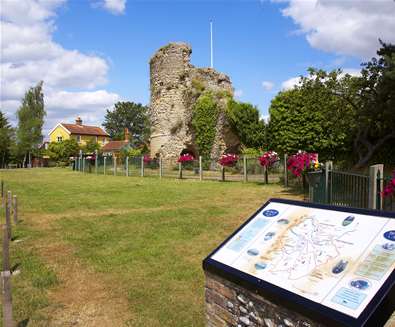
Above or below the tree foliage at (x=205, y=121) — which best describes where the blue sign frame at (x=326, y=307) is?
below

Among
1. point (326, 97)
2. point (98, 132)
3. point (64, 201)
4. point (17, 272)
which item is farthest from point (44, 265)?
point (98, 132)

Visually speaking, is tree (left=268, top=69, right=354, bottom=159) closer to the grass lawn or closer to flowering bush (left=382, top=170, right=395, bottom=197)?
the grass lawn

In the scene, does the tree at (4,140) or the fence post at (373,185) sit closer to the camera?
the fence post at (373,185)

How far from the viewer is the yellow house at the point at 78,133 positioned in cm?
7075

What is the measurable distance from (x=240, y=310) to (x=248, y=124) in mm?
24931

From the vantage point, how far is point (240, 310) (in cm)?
342

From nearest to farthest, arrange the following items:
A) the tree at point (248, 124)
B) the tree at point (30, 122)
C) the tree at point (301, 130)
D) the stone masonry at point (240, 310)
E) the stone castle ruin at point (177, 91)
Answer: the stone masonry at point (240, 310), the tree at point (301, 130), the tree at point (248, 124), the stone castle ruin at point (177, 91), the tree at point (30, 122)

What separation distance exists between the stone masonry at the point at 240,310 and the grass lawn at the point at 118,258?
3.27ft

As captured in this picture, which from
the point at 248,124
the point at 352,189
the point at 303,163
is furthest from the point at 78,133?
the point at 352,189

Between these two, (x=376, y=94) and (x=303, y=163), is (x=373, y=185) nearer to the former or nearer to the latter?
(x=303, y=163)

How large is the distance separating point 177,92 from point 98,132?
48.5 metres

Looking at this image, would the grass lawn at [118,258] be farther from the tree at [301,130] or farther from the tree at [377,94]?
the tree at [301,130]

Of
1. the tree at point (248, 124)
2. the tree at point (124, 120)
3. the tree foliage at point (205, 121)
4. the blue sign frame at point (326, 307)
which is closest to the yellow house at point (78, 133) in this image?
the tree at point (124, 120)

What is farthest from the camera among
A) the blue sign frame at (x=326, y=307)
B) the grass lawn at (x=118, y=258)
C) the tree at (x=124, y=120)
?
the tree at (x=124, y=120)
